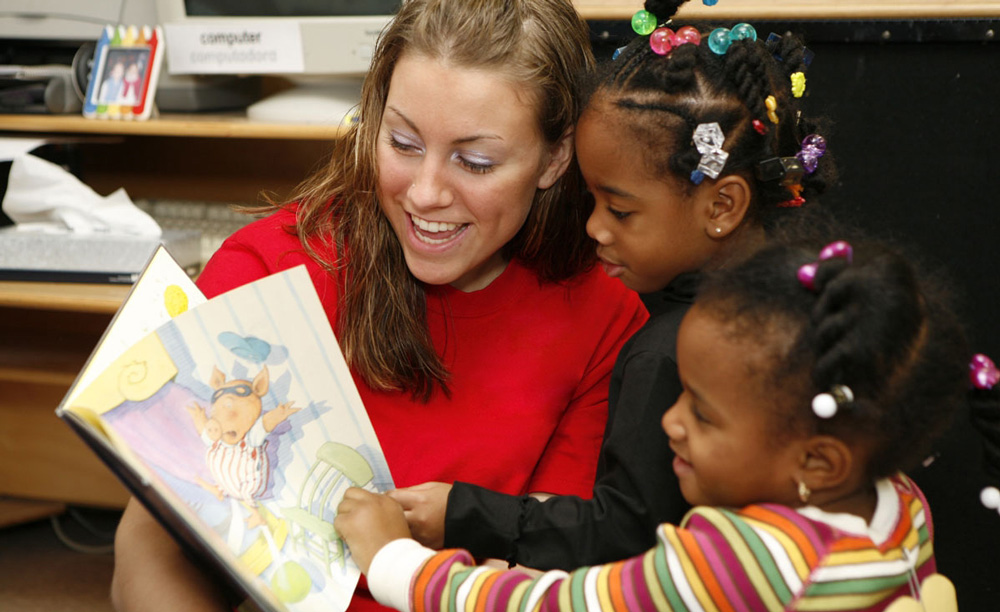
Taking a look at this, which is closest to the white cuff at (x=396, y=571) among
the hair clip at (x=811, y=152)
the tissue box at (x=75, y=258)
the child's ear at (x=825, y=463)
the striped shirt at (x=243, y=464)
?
the striped shirt at (x=243, y=464)

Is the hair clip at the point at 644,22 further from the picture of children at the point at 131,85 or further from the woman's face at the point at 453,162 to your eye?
the picture of children at the point at 131,85

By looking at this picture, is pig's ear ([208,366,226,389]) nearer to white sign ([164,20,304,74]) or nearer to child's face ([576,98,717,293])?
child's face ([576,98,717,293])

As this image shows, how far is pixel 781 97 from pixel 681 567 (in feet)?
1.82

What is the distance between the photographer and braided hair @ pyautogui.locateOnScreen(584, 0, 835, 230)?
1022 mm

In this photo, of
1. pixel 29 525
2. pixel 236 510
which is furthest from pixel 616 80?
pixel 29 525

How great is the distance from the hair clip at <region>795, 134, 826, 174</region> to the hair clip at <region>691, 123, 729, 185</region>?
0.11 m

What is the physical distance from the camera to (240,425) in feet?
3.00

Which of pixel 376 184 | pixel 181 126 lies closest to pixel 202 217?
pixel 181 126

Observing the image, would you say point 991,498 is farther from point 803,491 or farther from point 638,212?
point 638,212

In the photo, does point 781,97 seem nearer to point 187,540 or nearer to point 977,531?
point 187,540

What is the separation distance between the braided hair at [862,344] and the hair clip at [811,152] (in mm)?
255

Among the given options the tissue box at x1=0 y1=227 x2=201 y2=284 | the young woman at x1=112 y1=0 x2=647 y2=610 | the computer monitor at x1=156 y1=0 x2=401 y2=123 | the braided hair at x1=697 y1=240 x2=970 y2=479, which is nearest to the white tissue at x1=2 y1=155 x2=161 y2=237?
the tissue box at x1=0 y1=227 x2=201 y2=284

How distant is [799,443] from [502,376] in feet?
1.52

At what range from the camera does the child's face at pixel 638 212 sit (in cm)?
105
